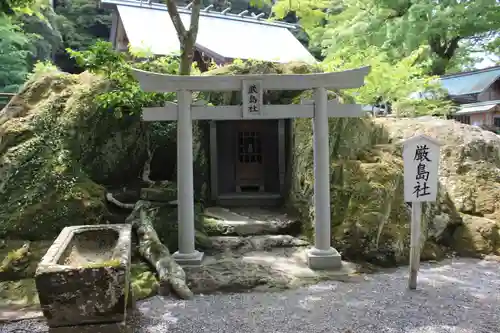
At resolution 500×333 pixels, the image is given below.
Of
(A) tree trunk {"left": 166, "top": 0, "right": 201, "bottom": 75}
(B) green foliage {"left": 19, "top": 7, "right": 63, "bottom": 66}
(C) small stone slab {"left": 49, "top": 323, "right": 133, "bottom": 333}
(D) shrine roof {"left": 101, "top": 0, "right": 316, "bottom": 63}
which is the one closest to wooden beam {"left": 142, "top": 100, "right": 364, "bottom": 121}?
(A) tree trunk {"left": 166, "top": 0, "right": 201, "bottom": 75}

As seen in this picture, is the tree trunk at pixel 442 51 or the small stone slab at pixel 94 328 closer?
the small stone slab at pixel 94 328

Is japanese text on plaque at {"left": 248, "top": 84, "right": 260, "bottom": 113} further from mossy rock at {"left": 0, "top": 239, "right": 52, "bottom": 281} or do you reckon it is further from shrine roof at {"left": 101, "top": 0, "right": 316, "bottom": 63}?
shrine roof at {"left": 101, "top": 0, "right": 316, "bottom": 63}

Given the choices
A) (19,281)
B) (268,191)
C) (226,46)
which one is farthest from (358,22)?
(19,281)

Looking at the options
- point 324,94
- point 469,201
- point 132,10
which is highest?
point 132,10

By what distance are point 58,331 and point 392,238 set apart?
16.9 ft

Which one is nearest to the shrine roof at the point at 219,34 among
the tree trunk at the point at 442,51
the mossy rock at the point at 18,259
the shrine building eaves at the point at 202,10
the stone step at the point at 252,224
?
the shrine building eaves at the point at 202,10

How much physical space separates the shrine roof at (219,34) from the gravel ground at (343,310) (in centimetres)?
1203

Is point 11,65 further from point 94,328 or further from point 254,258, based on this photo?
point 94,328

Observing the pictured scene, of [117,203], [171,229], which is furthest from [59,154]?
[171,229]

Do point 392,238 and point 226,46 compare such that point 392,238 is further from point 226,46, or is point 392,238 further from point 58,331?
point 226,46

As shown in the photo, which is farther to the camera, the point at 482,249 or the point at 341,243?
the point at 482,249

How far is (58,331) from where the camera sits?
3.80 meters

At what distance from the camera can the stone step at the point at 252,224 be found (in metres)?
7.89

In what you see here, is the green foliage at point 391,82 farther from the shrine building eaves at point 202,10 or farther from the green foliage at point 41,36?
the green foliage at point 41,36
